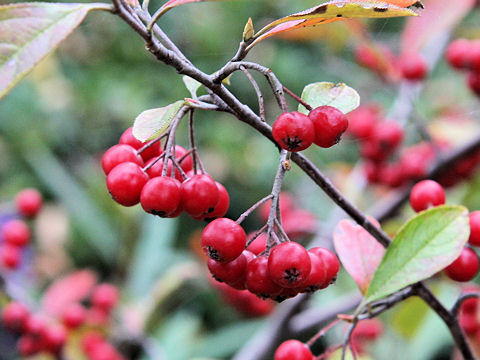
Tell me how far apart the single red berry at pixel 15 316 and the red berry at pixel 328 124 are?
47.2 inches

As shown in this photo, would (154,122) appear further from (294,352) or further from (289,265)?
(294,352)

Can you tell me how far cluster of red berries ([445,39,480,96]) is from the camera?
4.51 ft

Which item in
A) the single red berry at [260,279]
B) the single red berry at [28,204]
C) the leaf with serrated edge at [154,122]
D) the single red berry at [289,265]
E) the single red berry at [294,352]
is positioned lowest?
the single red berry at [28,204]

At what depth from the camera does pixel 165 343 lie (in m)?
1.93

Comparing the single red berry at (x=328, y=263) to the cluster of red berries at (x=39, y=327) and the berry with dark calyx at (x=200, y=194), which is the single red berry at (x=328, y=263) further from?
the cluster of red berries at (x=39, y=327)

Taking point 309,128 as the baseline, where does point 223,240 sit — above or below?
below

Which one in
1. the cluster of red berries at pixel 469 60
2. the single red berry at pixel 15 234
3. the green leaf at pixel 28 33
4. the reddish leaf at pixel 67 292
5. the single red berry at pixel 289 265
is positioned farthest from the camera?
the reddish leaf at pixel 67 292

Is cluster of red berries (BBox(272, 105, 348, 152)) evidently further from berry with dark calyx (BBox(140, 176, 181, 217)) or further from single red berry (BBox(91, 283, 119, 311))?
single red berry (BBox(91, 283, 119, 311))

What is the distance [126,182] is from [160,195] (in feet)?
0.17

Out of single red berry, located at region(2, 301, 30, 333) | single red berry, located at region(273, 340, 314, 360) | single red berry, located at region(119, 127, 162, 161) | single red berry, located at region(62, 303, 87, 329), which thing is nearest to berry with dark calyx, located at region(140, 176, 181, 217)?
single red berry, located at region(119, 127, 162, 161)

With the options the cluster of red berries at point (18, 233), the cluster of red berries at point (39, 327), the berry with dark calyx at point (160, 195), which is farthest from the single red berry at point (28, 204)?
the berry with dark calyx at point (160, 195)

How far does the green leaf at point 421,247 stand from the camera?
0.65m

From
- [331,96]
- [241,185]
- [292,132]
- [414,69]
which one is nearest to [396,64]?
[414,69]

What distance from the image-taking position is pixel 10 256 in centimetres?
168
